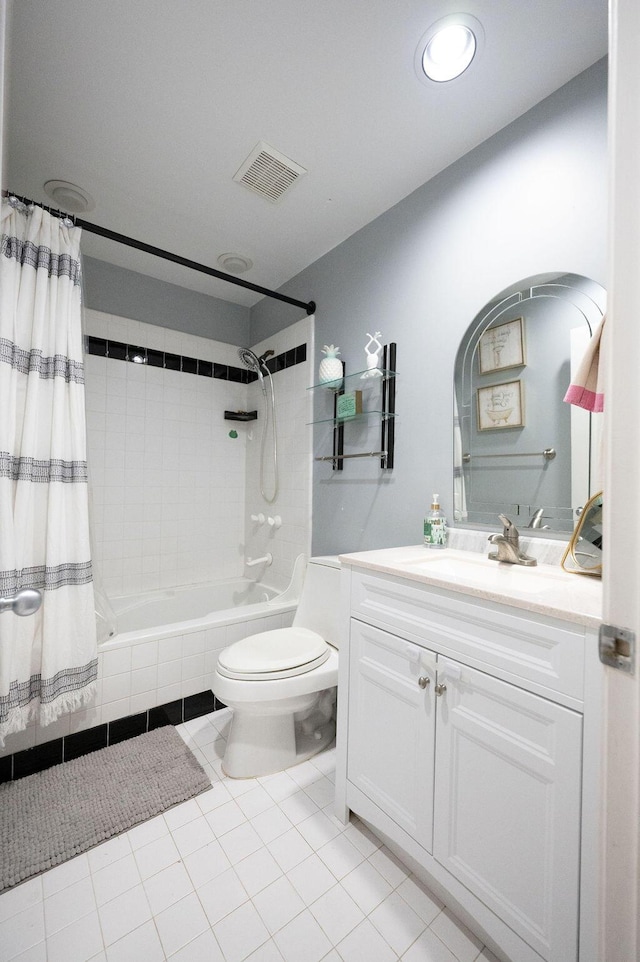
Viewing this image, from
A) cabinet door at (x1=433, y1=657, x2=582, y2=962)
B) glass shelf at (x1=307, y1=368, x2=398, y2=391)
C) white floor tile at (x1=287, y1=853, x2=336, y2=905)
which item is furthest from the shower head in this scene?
white floor tile at (x1=287, y1=853, x2=336, y2=905)

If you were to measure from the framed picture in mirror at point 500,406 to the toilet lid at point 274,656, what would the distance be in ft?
3.65

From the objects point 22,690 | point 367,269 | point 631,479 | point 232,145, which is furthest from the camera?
point 367,269

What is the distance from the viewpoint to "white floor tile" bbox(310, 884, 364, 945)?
98 cm

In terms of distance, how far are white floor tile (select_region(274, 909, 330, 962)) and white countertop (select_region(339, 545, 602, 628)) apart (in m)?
0.90

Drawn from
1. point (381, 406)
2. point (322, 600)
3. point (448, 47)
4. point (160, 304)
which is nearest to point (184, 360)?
point (160, 304)

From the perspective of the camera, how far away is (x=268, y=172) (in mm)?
1686

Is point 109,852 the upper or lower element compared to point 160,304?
Result: lower

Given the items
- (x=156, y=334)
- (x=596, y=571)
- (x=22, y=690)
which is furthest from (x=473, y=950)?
(x=156, y=334)

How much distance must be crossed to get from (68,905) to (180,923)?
0.32 m

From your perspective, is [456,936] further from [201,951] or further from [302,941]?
[201,951]

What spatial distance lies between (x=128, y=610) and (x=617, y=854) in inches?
93.1

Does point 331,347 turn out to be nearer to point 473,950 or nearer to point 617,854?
point 617,854

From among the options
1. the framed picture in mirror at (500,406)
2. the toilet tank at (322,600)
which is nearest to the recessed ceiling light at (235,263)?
the framed picture in mirror at (500,406)

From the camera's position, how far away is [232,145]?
156 centimetres
